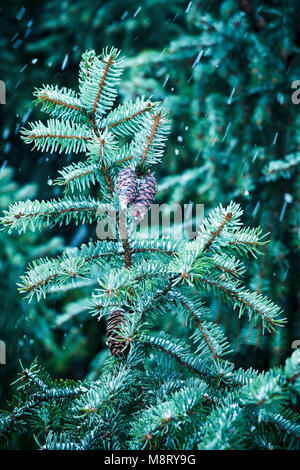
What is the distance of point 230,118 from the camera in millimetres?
1355

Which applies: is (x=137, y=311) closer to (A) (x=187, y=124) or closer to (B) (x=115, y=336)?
(B) (x=115, y=336)

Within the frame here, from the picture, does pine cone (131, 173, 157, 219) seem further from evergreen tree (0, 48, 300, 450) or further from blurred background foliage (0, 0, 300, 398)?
blurred background foliage (0, 0, 300, 398)

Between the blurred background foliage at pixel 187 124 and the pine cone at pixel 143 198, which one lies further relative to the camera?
the blurred background foliage at pixel 187 124

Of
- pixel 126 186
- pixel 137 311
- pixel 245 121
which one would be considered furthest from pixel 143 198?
pixel 245 121

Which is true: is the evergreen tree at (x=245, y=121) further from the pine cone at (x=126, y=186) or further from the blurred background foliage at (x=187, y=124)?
the pine cone at (x=126, y=186)

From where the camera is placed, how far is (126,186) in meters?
0.56

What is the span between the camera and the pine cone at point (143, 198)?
1.87ft

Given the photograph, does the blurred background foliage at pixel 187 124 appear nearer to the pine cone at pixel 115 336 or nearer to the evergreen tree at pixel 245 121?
the evergreen tree at pixel 245 121

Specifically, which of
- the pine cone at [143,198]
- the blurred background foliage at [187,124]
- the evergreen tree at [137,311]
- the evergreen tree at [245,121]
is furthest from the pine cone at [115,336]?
the evergreen tree at [245,121]

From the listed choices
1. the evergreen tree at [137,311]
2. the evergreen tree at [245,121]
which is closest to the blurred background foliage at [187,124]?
the evergreen tree at [245,121]

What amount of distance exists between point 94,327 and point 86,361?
150 millimetres

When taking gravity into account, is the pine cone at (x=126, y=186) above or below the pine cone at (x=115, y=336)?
above

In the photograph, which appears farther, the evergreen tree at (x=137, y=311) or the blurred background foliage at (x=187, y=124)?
the blurred background foliage at (x=187, y=124)
